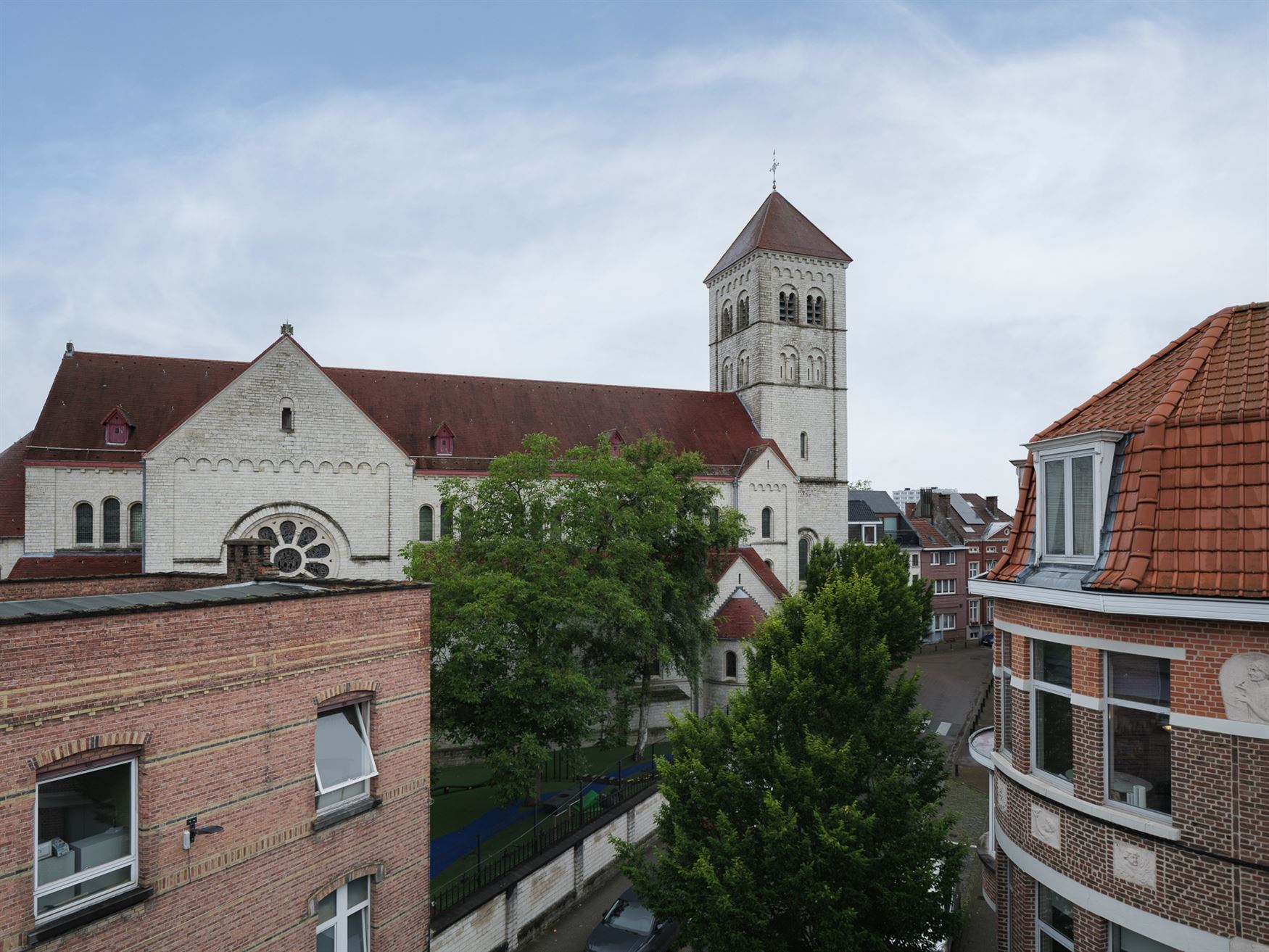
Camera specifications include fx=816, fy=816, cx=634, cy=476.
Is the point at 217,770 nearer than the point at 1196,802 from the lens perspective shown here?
No

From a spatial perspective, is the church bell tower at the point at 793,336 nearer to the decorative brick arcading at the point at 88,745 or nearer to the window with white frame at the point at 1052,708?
the window with white frame at the point at 1052,708

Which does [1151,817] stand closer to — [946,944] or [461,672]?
[946,944]

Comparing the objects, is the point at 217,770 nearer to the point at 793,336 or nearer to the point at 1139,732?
the point at 1139,732

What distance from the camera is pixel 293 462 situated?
28844 millimetres

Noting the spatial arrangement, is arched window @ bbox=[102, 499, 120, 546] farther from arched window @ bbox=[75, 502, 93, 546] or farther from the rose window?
the rose window

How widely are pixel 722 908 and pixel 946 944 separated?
6.38 meters

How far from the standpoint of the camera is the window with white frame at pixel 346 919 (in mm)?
9914

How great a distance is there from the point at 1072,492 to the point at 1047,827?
11.6 feet

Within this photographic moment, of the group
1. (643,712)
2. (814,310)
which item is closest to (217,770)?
(643,712)

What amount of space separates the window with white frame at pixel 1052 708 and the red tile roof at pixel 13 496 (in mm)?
31213

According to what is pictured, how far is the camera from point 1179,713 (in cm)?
723

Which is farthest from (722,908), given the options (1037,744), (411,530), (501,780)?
(411,530)

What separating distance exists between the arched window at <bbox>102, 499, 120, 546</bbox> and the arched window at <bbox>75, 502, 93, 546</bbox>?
0.37m

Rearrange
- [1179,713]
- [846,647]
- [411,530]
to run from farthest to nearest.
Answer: [411,530] → [846,647] → [1179,713]
